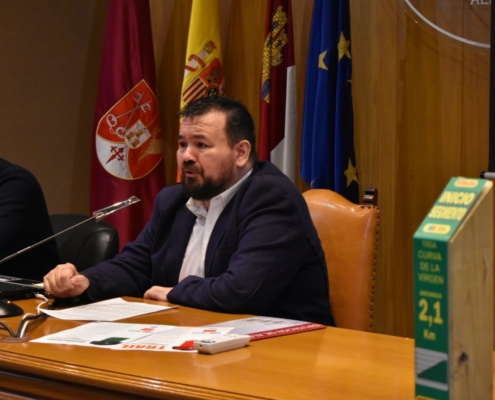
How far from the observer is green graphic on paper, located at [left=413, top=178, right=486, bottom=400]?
33.3 inches

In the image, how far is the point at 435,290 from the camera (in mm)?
854

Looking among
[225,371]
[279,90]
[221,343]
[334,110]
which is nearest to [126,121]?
[279,90]

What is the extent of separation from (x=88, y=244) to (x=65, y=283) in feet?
2.08

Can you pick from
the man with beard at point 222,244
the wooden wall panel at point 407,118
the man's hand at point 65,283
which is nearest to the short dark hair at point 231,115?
the man with beard at point 222,244

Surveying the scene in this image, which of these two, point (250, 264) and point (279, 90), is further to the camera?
point (279, 90)

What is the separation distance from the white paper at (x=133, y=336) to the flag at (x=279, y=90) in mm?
1881

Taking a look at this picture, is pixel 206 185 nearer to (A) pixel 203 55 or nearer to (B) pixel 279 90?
(B) pixel 279 90

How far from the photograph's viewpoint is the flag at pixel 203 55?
355 centimetres

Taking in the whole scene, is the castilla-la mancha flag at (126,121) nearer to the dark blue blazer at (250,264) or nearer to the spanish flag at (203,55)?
the spanish flag at (203,55)

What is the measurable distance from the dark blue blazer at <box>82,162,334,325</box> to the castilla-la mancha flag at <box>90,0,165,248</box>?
1468 millimetres

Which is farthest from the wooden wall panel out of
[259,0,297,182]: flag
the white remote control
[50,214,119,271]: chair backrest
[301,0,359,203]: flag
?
the white remote control

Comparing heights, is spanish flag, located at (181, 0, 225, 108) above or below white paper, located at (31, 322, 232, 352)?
above

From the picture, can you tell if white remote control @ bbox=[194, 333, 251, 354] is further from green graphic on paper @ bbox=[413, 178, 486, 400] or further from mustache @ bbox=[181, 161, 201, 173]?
mustache @ bbox=[181, 161, 201, 173]

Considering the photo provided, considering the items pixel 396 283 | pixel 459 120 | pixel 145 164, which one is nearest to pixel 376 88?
pixel 459 120
